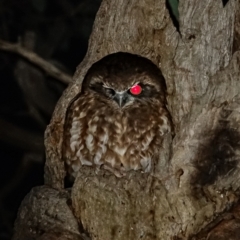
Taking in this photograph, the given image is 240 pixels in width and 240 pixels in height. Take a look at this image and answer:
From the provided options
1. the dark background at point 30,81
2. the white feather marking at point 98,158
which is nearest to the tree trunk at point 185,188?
the white feather marking at point 98,158

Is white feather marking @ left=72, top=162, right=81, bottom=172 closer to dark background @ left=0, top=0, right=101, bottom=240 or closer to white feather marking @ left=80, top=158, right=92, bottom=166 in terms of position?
white feather marking @ left=80, top=158, right=92, bottom=166

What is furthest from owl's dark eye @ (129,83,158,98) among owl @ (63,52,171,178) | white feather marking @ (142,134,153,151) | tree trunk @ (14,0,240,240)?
tree trunk @ (14,0,240,240)

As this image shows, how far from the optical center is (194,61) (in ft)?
20.2

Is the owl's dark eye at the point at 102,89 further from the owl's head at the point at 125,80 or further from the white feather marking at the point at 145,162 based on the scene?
the white feather marking at the point at 145,162

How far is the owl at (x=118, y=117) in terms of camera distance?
21.0 ft

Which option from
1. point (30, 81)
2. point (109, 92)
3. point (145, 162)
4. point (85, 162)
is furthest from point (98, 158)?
point (30, 81)

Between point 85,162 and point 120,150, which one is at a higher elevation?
point 120,150

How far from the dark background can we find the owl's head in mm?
1878

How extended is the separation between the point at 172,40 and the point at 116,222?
119 centimetres

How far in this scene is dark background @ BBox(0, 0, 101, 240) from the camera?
846 cm

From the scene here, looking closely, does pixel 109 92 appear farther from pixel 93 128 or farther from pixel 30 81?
pixel 30 81

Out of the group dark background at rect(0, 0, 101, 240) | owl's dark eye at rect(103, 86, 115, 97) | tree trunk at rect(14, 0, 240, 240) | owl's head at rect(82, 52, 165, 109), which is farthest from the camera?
dark background at rect(0, 0, 101, 240)

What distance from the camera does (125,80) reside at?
643 centimetres

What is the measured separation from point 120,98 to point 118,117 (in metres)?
0.12
